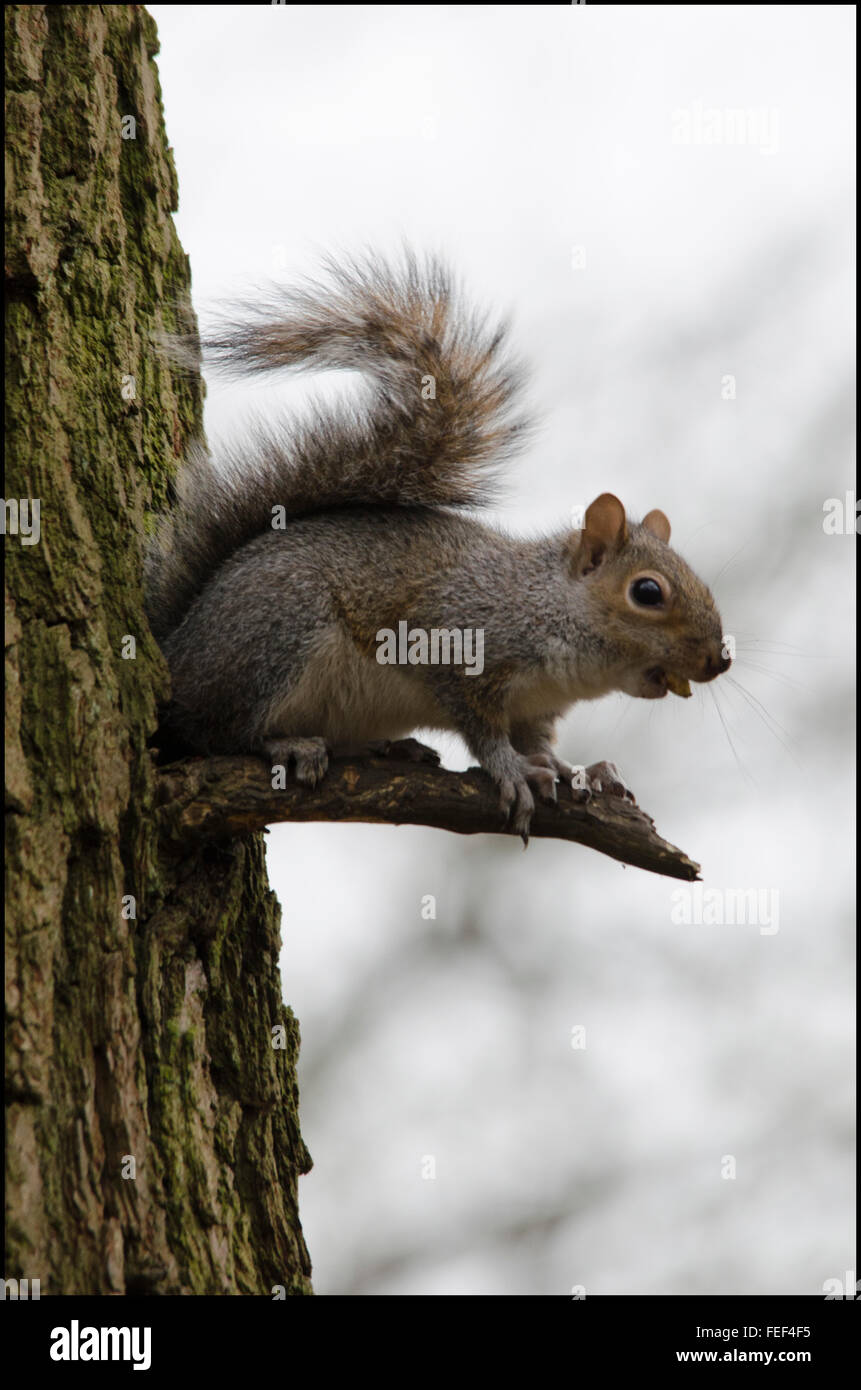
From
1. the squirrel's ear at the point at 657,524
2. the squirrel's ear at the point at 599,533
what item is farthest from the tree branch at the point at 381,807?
the squirrel's ear at the point at 657,524

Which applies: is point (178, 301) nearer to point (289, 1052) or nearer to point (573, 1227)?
point (289, 1052)

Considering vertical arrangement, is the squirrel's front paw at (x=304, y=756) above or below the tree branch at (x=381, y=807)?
above

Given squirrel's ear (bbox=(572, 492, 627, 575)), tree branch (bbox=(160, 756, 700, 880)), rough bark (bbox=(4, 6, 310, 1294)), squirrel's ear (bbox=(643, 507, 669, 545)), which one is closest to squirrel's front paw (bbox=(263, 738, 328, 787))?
tree branch (bbox=(160, 756, 700, 880))

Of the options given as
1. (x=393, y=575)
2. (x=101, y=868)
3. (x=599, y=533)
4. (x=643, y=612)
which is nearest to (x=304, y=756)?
(x=101, y=868)

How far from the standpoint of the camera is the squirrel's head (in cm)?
272

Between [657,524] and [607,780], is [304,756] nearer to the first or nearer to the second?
[607,780]

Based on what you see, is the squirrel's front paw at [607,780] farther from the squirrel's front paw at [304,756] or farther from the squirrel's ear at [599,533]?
the squirrel's front paw at [304,756]

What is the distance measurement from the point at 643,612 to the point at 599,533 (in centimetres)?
24

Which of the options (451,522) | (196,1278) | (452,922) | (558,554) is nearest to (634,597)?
(558,554)

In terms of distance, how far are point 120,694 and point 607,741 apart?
413 centimetres

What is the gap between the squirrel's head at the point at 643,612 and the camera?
8.93ft

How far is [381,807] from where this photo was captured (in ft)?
6.81

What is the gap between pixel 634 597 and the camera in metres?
2.79

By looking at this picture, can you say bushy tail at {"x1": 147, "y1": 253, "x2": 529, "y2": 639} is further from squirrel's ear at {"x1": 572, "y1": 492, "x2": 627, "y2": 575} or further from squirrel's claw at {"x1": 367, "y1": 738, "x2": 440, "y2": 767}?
squirrel's claw at {"x1": 367, "y1": 738, "x2": 440, "y2": 767}
